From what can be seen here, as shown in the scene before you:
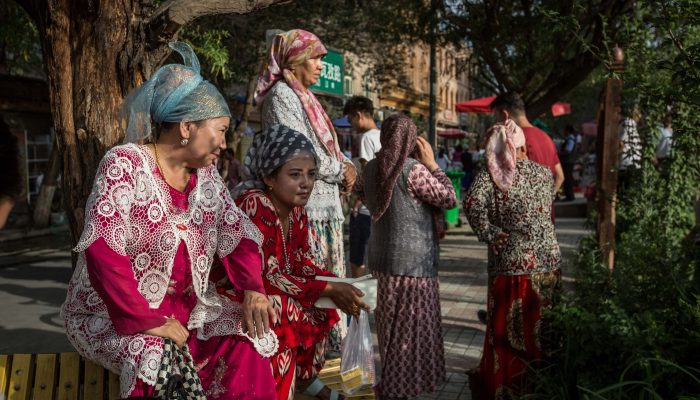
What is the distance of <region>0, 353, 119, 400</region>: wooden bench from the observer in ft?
8.79

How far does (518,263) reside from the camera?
4.40 m

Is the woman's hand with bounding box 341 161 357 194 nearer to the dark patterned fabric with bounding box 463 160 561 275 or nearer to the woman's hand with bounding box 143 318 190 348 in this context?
the dark patterned fabric with bounding box 463 160 561 275

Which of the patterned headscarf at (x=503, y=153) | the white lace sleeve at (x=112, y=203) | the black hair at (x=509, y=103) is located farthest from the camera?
the black hair at (x=509, y=103)

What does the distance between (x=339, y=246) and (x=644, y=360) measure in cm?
174

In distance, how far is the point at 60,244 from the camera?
1536cm

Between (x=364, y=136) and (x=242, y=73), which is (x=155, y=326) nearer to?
(x=364, y=136)

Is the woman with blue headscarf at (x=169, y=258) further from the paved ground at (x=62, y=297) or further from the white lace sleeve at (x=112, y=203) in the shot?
the paved ground at (x=62, y=297)

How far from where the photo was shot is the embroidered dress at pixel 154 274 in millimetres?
2383

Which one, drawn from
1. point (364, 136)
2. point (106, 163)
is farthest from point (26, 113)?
Answer: point (106, 163)

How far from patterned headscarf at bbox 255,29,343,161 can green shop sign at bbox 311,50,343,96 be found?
10.5ft

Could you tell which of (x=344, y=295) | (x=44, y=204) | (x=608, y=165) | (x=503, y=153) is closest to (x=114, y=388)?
(x=344, y=295)

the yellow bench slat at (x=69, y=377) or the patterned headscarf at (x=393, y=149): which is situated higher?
the patterned headscarf at (x=393, y=149)

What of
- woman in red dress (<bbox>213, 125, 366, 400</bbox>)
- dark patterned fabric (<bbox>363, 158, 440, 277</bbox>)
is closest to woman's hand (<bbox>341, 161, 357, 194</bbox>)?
dark patterned fabric (<bbox>363, 158, 440, 277</bbox>)

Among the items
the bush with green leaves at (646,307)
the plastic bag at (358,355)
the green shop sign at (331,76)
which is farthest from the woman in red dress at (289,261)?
the green shop sign at (331,76)
